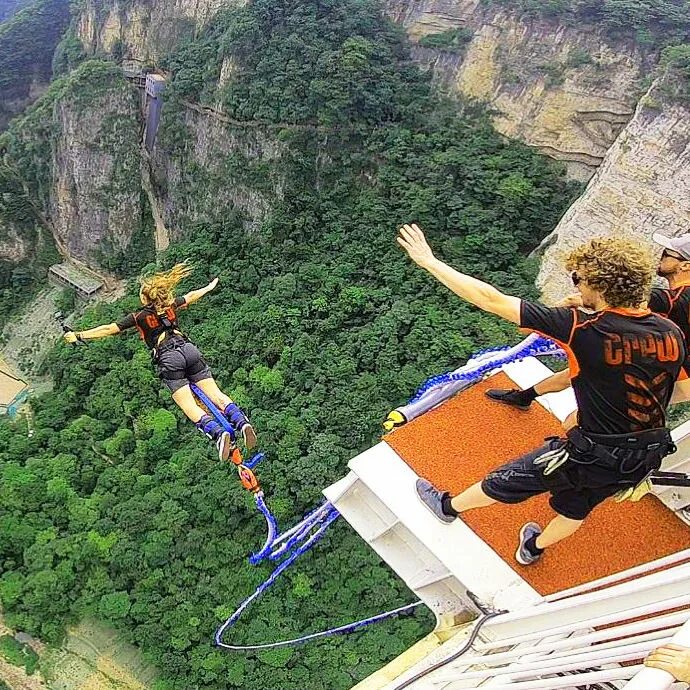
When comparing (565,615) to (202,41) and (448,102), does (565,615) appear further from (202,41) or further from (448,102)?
(202,41)

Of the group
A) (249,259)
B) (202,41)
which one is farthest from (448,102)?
(202,41)

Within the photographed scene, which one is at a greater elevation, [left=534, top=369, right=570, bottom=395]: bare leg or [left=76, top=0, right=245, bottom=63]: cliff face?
[left=76, top=0, right=245, bottom=63]: cliff face

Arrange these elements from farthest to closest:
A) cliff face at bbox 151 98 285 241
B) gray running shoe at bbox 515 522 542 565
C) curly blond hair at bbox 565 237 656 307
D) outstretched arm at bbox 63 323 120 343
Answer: cliff face at bbox 151 98 285 241
outstretched arm at bbox 63 323 120 343
gray running shoe at bbox 515 522 542 565
curly blond hair at bbox 565 237 656 307

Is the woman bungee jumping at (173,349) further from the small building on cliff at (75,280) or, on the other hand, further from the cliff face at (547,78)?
the small building on cliff at (75,280)

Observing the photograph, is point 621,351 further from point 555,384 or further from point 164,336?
point 164,336

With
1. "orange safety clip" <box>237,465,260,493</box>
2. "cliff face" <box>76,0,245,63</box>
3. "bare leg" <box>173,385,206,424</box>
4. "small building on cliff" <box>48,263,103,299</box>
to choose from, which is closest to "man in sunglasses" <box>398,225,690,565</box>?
"orange safety clip" <box>237,465,260,493</box>

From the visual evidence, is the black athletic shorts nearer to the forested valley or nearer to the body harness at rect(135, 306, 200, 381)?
the body harness at rect(135, 306, 200, 381)

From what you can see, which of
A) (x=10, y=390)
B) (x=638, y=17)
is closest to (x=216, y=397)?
(x=638, y=17)
